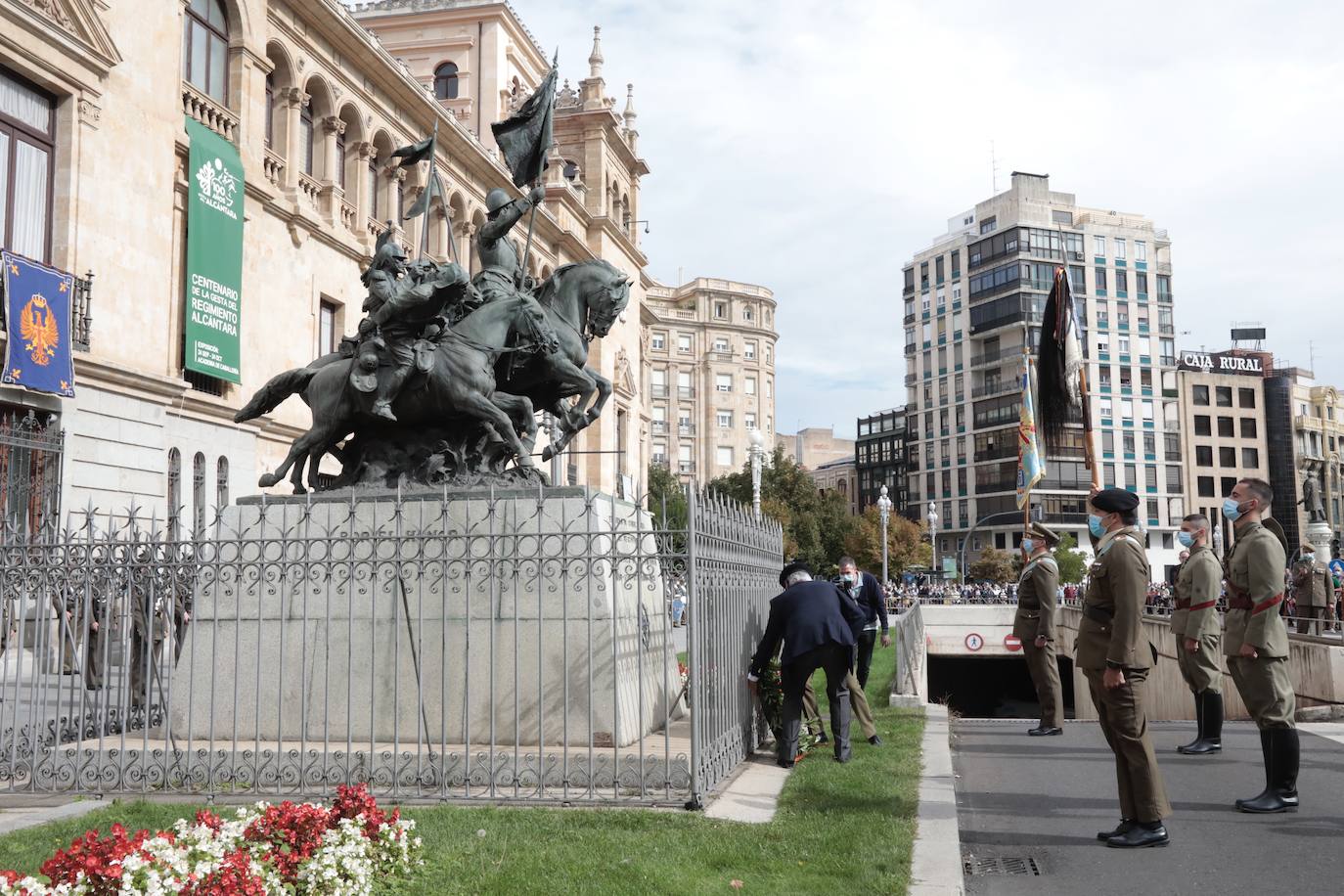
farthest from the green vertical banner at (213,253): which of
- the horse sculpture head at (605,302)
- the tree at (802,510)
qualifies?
the tree at (802,510)

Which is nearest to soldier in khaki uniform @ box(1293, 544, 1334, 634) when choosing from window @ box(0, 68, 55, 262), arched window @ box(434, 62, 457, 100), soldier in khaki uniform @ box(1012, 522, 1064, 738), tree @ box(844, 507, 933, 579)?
soldier in khaki uniform @ box(1012, 522, 1064, 738)

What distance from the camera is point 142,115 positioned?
778 inches

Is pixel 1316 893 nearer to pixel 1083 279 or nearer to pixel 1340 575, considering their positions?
pixel 1340 575

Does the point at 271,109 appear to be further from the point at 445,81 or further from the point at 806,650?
the point at 806,650

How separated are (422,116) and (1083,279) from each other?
6166cm

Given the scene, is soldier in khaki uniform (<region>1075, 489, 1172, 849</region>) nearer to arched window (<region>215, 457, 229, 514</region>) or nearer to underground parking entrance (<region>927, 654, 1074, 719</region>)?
arched window (<region>215, 457, 229, 514</region>)

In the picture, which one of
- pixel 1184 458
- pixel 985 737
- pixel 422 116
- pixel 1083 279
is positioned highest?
pixel 1083 279

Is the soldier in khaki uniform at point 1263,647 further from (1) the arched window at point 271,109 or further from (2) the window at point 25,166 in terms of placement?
(1) the arched window at point 271,109

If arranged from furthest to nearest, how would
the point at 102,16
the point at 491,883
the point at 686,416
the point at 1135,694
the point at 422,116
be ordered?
the point at 686,416, the point at 422,116, the point at 102,16, the point at 1135,694, the point at 491,883

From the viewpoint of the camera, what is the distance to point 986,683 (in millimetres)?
38875

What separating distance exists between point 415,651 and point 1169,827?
498 cm

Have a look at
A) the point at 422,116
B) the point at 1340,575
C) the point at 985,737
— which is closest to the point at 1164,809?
the point at 985,737

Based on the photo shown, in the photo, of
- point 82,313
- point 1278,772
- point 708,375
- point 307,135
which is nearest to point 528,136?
point 1278,772

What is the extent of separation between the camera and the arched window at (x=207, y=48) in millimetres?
23641
